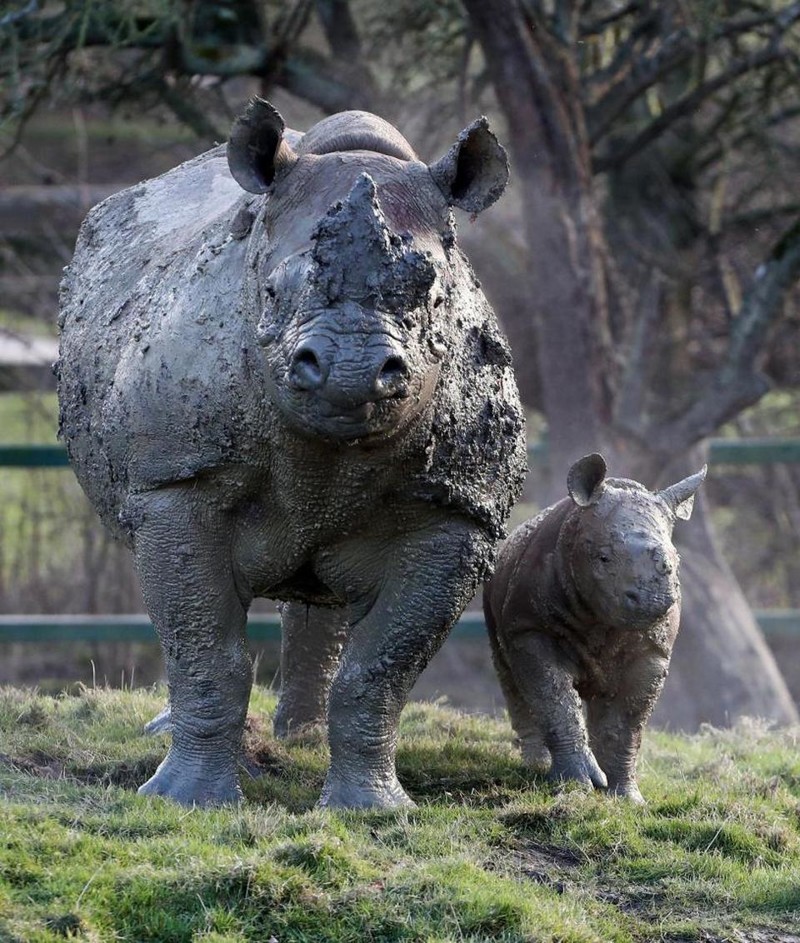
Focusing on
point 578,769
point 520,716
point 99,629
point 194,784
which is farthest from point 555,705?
point 99,629

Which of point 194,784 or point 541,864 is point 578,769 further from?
point 194,784

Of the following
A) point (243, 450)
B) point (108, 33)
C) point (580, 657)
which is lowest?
point (580, 657)

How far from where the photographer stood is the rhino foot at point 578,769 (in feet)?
22.8

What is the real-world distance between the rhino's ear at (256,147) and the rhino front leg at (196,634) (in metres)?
1.08

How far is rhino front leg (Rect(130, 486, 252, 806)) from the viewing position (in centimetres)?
612

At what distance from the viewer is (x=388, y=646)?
6234mm

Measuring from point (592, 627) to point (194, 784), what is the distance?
179cm

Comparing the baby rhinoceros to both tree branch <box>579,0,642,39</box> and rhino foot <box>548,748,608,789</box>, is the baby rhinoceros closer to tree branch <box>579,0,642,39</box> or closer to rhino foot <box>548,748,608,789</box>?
rhino foot <box>548,748,608,789</box>

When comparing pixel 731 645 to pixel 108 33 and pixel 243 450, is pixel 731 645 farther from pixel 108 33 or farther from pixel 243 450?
pixel 243 450

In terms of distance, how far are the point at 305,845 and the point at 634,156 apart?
9365 mm

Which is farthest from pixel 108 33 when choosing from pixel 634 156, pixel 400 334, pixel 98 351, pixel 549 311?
pixel 400 334

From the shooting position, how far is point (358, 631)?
6.34 m

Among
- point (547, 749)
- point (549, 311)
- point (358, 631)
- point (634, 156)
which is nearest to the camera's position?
point (358, 631)

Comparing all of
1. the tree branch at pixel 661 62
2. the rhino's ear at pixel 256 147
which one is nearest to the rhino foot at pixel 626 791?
the rhino's ear at pixel 256 147
